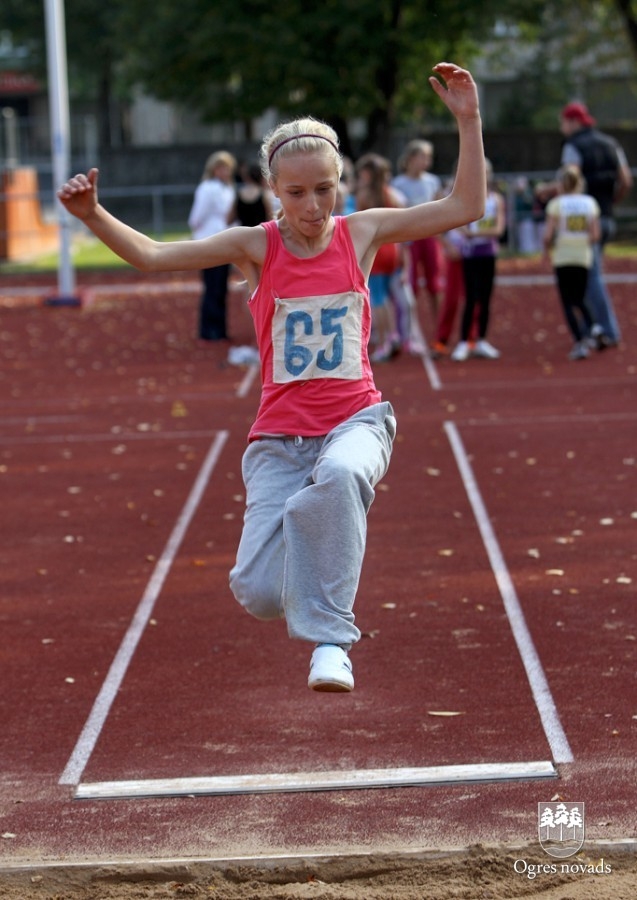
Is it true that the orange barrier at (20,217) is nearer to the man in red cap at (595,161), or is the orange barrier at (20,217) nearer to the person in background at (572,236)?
the man in red cap at (595,161)

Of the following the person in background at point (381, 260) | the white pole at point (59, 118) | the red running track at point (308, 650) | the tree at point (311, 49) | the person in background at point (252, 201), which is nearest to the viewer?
the red running track at point (308, 650)

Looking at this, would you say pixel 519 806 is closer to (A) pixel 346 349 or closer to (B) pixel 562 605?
(A) pixel 346 349

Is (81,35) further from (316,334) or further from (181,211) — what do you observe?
(316,334)

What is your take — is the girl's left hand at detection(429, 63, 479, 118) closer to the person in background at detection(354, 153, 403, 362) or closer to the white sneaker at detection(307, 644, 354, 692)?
the white sneaker at detection(307, 644, 354, 692)

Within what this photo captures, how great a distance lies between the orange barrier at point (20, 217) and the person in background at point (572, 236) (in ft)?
63.9

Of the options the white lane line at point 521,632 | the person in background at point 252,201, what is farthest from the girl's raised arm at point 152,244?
the person in background at point 252,201

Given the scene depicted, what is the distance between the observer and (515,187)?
29578mm

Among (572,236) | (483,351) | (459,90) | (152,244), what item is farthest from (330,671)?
(483,351)

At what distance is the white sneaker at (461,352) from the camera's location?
1628cm

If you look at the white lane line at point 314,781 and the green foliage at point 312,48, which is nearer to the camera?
the white lane line at point 314,781

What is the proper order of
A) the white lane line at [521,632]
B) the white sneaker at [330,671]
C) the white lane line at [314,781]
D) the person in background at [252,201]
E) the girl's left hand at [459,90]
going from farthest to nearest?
the person in background at [252,201], the white lane line at [521,632], the white lane line at [314,781], the girl's left hand at [459,90], the white sneaker at [330,671]

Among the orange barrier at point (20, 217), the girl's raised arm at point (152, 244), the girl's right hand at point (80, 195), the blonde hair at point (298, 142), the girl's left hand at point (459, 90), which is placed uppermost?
the girl's left hand at point (459, 90)

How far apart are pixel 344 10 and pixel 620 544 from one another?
86.7ft

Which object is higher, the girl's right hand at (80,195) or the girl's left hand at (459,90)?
the girl's left hand at (459,90)
